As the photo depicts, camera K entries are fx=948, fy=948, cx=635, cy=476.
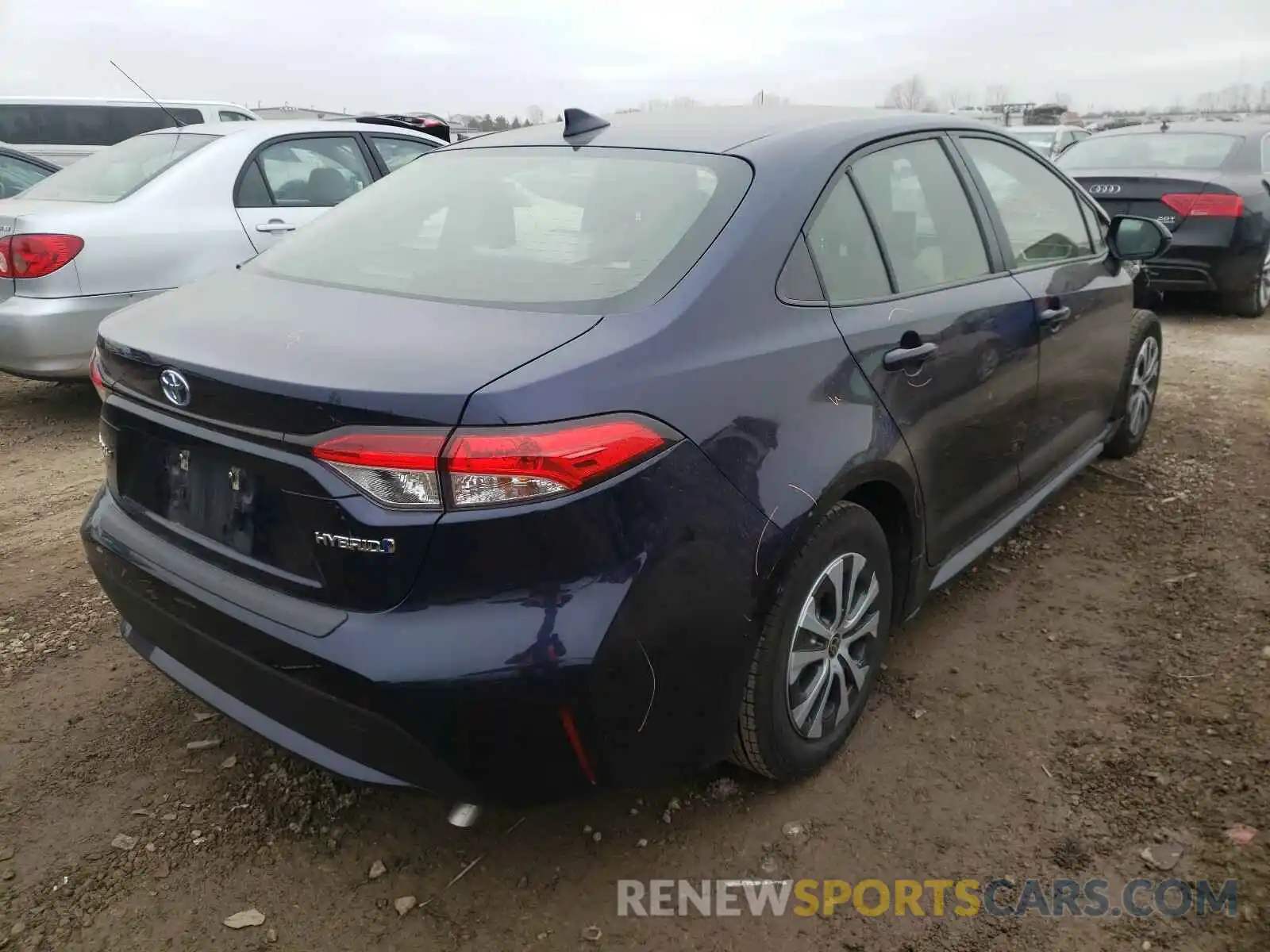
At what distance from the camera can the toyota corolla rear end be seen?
168cm

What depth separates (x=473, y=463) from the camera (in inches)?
64.7

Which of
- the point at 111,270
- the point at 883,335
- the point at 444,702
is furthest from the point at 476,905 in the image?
the point at 111,270

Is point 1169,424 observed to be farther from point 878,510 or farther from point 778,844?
point 778,844

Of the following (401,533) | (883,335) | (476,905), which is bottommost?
(476,905)

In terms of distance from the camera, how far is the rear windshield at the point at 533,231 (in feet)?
6.77

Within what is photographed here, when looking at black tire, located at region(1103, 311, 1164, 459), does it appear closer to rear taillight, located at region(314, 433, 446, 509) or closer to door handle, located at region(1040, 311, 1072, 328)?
door handle, located at region(1040, 311, 1072, 328)

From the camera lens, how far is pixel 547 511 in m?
1.67

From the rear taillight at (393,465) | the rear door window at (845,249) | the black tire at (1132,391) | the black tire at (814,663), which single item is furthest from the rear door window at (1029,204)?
the rear taillight at (393,465)

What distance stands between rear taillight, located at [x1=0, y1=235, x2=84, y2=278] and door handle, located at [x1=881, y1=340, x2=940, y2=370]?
13.8 feet

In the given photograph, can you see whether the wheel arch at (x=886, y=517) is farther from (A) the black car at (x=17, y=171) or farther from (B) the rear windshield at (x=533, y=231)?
(A) the black car at (x=17, y=171)

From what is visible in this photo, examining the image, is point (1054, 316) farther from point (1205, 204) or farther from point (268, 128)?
point (1205, 204)

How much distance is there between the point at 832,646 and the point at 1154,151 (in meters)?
7.53

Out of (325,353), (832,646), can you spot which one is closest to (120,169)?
(325,353)

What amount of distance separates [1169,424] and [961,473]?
304cm
